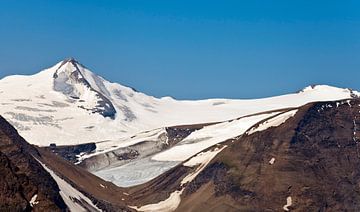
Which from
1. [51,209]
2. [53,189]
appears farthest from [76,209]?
[51,209]

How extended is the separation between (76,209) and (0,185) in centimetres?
6943

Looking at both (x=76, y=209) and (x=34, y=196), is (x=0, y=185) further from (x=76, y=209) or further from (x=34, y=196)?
(x=76, y=209)

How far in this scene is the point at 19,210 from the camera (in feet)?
415

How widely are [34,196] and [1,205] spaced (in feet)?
41.6

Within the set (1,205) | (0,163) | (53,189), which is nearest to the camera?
(1,205)

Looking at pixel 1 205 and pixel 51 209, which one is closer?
pixel 1 205

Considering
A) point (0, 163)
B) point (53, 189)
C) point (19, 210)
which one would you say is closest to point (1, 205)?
point (19, 210)

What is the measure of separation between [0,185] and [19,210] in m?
5.99

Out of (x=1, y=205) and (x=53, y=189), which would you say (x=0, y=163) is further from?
(x=53, y=189)

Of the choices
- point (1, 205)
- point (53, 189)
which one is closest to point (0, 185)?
point (1, 205)

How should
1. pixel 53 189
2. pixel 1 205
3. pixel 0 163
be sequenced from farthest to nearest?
pixel 53 189
pixel 0 163
pixel 1 205

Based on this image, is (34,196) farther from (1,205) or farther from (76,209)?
(76,209)

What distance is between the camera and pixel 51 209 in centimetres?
13875

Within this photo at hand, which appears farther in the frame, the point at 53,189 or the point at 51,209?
the point at 53,189
